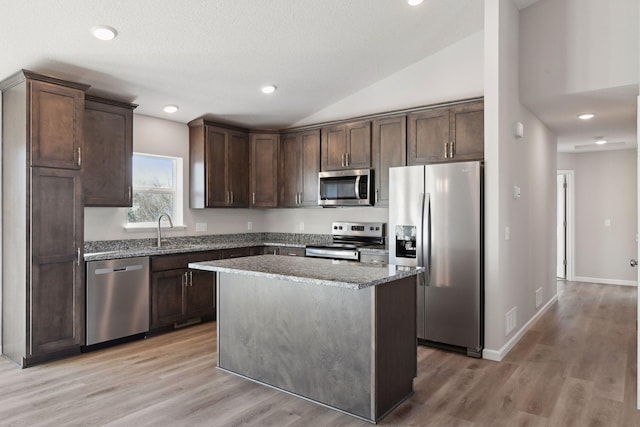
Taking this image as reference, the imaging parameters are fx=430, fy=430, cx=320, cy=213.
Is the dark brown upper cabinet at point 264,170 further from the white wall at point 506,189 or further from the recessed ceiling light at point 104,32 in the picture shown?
the white wall at point 506,189

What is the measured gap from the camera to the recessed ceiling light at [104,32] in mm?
3143

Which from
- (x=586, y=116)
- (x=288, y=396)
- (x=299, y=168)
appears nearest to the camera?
(x=288, y=396)

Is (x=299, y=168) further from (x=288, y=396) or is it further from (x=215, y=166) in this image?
(x=288, y=396)

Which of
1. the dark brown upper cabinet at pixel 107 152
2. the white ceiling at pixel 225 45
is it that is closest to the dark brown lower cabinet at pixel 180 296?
the dark brown upper cabinet at pixel 107 152

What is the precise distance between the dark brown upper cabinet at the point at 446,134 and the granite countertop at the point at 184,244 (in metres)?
1.14

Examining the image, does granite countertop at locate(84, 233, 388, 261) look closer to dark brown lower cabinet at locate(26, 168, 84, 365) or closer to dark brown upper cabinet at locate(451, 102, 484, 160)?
dark brown lower cabinet at locate(26, 168, 84, 365)

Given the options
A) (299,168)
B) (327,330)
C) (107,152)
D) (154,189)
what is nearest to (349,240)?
(299,168)

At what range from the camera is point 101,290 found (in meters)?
3.90

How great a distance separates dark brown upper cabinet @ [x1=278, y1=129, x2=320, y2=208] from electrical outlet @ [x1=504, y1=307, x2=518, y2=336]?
2.57 meters

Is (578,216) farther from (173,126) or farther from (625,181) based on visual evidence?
(173,126)

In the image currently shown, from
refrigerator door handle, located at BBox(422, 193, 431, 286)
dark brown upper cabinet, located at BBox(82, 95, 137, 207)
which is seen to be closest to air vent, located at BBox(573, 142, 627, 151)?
refrigerator door handle, located at BBox(422, 193, 431, 286)

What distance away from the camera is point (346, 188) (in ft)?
16.8

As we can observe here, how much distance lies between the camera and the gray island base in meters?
2.56

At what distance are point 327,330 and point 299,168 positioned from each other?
10.5 ft
